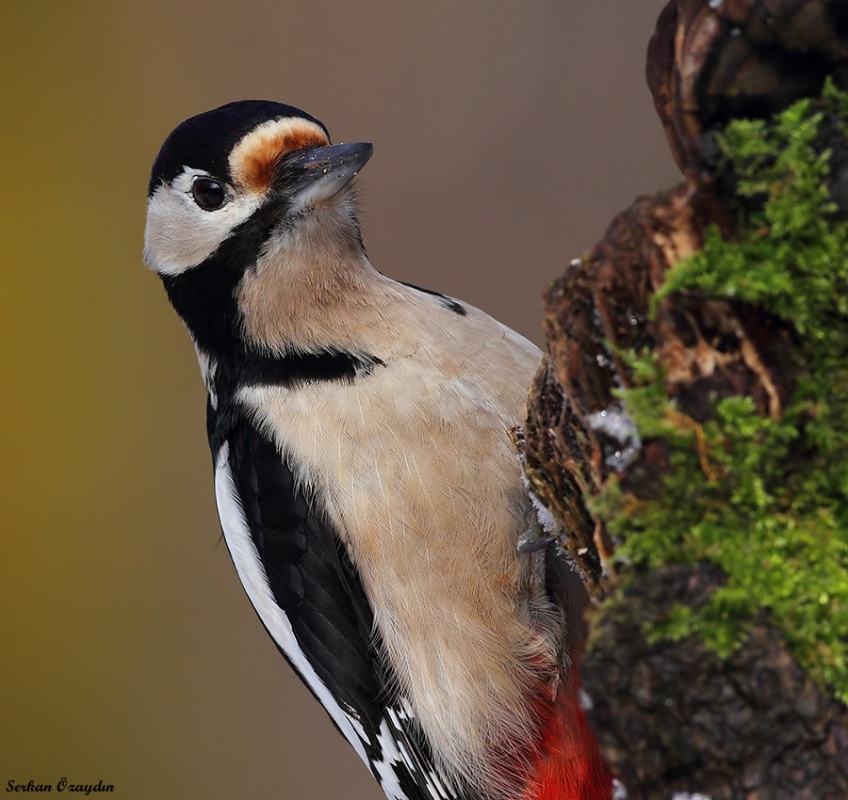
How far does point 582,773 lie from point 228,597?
2.28 metres

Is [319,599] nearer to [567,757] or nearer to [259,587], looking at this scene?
[259,587]

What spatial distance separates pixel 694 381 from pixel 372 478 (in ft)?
2.70

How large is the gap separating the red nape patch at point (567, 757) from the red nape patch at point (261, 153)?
3.37 ft

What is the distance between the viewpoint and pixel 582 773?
66.2 inches

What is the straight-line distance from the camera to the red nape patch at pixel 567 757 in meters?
1.66

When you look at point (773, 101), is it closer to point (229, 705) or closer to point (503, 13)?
point (503, 13)

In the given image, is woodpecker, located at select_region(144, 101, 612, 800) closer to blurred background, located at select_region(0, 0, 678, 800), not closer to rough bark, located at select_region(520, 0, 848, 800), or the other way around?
rough bark, located at select_region(520, 0, 848, 800)

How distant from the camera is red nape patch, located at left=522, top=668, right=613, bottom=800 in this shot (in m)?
1.66

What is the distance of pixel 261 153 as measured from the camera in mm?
1856

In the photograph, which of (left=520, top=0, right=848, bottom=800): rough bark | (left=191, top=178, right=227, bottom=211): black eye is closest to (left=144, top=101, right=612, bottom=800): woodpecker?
(left=191, top=178, right=227, bottom=211): black eye

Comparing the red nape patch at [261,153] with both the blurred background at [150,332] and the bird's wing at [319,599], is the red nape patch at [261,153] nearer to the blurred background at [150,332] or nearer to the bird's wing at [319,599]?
the bird's wing at [319,599]

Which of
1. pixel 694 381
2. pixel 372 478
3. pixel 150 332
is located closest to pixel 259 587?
pixel 372 478

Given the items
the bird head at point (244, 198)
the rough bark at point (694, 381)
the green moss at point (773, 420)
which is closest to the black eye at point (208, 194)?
the bird head at point (244, 198)

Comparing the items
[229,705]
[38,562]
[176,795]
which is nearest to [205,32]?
[38,562]
